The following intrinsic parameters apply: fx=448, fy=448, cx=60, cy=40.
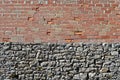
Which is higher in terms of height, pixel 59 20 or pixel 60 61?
pixel 59 20

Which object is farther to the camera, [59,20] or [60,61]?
[59,20]

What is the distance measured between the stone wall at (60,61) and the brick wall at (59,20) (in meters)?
0.17

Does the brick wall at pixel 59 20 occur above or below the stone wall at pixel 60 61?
above

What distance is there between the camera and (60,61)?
10070mm

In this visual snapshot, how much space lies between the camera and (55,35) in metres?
10.2

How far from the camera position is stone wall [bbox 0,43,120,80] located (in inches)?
394

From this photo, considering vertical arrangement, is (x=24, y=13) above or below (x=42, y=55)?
above

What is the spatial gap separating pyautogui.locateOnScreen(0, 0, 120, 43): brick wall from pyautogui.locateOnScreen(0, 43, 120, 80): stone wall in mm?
171

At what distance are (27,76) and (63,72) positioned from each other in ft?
2.66

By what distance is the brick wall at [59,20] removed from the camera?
10.2m

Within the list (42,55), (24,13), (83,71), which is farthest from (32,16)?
(83,71)

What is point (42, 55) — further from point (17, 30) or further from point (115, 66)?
point (115, 66)

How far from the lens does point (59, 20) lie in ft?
33.7

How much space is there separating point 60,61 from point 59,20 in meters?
0.95
